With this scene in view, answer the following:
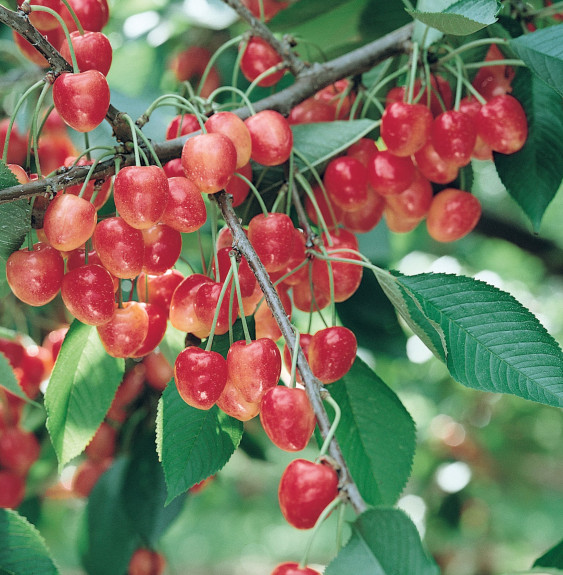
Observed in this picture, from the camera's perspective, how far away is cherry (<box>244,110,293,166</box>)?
979 millimetres

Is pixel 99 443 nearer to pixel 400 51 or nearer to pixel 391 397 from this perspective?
pixel 391 397

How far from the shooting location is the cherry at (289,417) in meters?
0.67

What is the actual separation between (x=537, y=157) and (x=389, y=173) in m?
0.30

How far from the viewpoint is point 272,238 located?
91cm

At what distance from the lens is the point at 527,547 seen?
3.89 m

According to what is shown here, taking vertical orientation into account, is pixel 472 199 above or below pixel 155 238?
below

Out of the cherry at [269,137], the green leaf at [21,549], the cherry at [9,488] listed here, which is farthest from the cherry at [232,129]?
the cherry at [9,488]

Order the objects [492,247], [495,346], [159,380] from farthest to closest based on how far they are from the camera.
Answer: [492,247] < [159,380] < [495,346]

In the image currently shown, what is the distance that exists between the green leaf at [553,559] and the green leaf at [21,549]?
0.68m

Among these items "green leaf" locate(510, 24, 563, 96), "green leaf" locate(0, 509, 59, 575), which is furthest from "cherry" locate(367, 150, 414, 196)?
"green leaf" locate(0, 509, 59, 575)

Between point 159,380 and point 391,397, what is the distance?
81cm

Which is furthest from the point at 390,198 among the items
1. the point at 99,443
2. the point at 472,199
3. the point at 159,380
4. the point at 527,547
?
the point at 527,547

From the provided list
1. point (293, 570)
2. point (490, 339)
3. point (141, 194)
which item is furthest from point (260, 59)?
point (293, 570)

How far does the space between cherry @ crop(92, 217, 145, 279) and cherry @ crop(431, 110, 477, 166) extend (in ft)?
1.81
